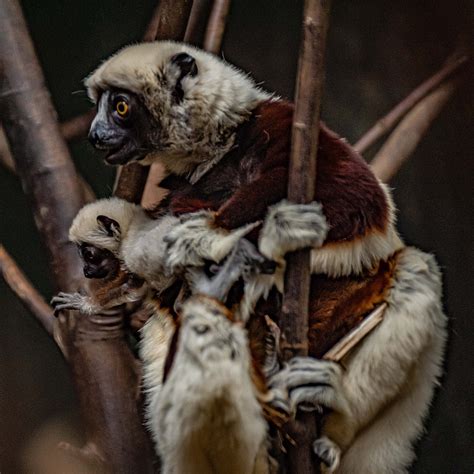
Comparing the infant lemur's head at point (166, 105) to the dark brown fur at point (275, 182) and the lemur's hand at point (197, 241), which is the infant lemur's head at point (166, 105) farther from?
the lemur's hand at point (197, 241)

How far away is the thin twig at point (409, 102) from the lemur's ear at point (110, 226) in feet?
2.45

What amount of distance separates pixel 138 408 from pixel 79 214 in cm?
51

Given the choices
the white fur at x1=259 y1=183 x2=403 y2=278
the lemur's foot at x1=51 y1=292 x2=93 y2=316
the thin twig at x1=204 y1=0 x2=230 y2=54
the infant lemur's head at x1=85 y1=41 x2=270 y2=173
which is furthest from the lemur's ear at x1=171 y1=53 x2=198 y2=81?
the lemur's foot at x1=51 y1=292 x2=93 y2=316

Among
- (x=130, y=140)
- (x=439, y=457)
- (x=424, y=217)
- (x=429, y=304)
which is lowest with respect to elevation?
(x=439, y=457)

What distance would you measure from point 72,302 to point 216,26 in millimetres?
834

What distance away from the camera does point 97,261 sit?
198 centimetres

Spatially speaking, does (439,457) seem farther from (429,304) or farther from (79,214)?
(79,214)

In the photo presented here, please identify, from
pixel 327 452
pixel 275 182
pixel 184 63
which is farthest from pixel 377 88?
pixel 327 452

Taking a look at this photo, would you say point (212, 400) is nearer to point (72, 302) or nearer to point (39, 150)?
point (72, 302)

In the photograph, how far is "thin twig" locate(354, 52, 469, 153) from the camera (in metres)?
2.36

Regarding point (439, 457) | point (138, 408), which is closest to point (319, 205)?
point (138, 408)

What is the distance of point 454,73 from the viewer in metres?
Result: 2.36

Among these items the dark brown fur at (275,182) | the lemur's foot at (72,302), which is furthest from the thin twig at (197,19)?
the lemur's foot at (72,302)

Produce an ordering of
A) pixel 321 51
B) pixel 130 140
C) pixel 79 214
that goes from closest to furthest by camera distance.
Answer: pixel 321 51
pixel 130 140
pixel 79 214
